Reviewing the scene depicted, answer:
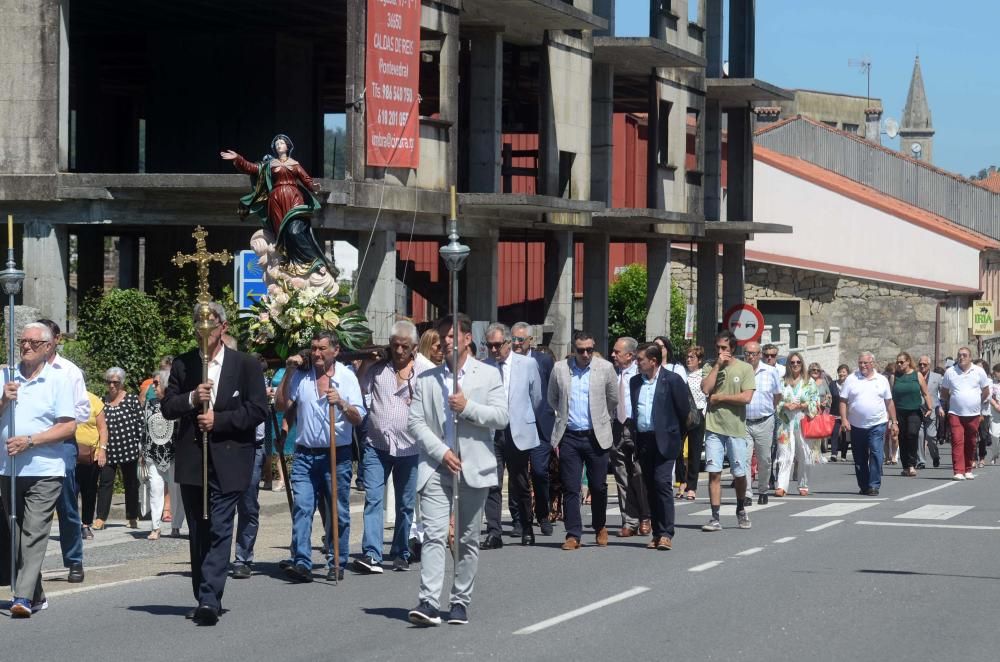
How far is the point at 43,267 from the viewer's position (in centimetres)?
2555

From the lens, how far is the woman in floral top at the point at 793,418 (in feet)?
71.6

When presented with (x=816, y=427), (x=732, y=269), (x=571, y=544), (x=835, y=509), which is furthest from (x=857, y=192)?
(x=571, y=544)

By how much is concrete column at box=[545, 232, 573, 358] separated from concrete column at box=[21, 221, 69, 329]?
12.3 m

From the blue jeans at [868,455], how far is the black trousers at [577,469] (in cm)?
781

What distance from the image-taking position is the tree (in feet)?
158

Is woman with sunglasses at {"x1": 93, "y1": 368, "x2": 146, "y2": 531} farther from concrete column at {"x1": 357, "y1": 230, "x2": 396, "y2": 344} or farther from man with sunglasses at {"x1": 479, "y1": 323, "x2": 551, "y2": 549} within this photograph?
concrete column at {"x1": 357, "y1": 230, "x2": 396, "y2": 344}

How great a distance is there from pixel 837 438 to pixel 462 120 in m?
9.78

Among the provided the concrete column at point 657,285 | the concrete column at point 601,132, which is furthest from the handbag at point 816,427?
the concrete column at point 657,285

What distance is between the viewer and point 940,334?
5753cm

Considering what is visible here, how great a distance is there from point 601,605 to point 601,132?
27.2 metres

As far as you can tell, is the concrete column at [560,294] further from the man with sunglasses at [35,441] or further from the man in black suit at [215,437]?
the man in black suit at [215,437]

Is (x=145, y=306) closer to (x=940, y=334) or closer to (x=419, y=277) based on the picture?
(x=419, y=277)

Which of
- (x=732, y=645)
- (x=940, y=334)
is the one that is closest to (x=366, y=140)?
(x=732, y=645)

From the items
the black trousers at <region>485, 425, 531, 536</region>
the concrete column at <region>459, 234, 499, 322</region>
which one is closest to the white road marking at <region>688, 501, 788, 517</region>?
the black trousers at <region>485, 425, 531, 536</region>
